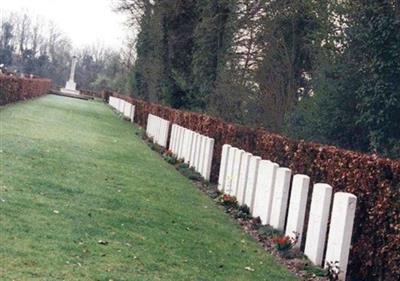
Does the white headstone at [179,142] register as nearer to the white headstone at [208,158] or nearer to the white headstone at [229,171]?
the white headstone at [208,158]

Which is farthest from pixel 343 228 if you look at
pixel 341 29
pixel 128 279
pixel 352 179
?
pixel 341 29

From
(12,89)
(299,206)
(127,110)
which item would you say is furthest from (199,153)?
(127,110)

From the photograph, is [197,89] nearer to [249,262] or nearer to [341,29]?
[341,29]

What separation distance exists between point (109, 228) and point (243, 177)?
3.81 meters

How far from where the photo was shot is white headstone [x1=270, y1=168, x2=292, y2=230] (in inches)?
317

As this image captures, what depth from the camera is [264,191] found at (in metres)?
8.76

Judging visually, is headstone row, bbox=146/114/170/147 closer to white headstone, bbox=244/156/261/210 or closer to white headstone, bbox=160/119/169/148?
white headstone, bbox=160/119/169/148

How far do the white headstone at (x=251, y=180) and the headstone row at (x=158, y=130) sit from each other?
1071 cm

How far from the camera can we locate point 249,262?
649cm

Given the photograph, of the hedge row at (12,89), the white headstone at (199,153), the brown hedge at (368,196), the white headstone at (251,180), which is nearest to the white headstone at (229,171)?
the white headstone at (251,180)

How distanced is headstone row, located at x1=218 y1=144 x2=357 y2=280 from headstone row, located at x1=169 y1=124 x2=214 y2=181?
7.57 ft

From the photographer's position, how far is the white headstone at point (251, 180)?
9383mm

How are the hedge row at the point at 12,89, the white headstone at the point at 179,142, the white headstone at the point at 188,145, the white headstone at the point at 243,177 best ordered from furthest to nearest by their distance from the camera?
1. the hedge row at the point at 12,89
2. the white headstone at the point at 179,142
3. the white headstone at the point at 188,145
4. the white headstone at the point at 243,177

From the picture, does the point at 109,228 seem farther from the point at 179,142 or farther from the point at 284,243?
the point at 179,142
